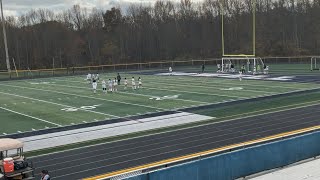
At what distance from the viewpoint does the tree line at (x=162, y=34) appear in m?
82.6

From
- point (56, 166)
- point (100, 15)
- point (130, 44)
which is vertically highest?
point (100, 15)

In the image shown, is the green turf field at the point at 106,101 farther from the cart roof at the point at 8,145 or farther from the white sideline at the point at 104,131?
the cart roof at the point at 8,145

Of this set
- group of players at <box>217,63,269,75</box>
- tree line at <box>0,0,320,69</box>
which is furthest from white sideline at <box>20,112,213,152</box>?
tree line at <box>0,0,320,69</box>

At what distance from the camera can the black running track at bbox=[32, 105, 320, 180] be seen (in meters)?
14.0

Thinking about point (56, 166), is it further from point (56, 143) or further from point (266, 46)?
point (266, 46)

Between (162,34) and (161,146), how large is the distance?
248ft

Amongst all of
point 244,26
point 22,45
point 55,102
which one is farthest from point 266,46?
point 55,102

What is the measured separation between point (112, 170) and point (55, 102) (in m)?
16.8

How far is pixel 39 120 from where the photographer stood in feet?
73.6

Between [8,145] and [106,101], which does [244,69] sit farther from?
[8,145]

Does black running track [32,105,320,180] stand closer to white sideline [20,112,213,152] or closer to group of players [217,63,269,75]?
white sideline [20,112,213,152]

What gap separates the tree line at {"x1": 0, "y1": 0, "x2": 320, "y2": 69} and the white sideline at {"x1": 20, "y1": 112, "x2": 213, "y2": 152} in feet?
191

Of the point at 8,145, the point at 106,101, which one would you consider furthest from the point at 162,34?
the point at 8,145

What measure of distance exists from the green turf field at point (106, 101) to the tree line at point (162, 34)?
1794 inches
